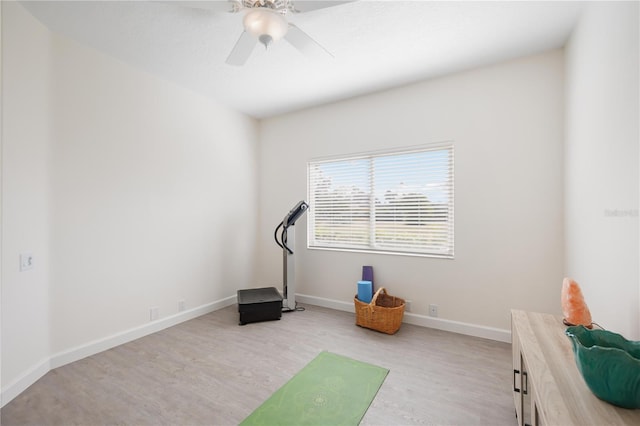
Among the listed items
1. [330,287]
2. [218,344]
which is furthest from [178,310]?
[330,287]

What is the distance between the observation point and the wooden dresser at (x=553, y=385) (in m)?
0.83

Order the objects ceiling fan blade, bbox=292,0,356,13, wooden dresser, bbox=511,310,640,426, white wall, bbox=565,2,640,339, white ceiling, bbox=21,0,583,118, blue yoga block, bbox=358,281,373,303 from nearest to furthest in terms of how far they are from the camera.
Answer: wooden dresser, bbox=511,310,640,426 < white wall, bbox=565,2,640,339 < ceiling fan blade, bbox=292,0,356,13 < white ceiling, bbox=21,0,583,118 < blue yoga block, bbox=358,281,373,303

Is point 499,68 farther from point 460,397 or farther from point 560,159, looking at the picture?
point 460,397

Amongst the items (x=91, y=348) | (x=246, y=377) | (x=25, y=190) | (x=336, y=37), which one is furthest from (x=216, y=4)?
(x=91, y=348)

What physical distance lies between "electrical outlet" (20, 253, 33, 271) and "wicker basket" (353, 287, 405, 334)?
279cm

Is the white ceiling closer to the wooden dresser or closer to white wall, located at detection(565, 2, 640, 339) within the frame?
white wall, located at detection(565, 2, 640, 339)

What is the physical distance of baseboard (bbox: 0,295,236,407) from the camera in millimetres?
1866

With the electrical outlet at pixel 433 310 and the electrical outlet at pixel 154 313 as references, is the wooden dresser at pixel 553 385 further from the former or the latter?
the electrical outlet at pixel 154 313

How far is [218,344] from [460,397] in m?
2.07

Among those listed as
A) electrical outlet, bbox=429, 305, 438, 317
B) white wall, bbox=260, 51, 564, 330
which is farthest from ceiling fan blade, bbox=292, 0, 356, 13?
electrical outlet, bbox=429, 305, 438, 317

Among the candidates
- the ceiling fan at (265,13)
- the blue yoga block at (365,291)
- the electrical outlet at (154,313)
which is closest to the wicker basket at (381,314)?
the blue yoga block at (365,291)

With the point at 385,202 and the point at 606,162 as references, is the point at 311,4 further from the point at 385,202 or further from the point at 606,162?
the point at 385,202

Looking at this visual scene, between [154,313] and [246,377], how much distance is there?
1444mm

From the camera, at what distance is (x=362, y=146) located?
3.36 metres
